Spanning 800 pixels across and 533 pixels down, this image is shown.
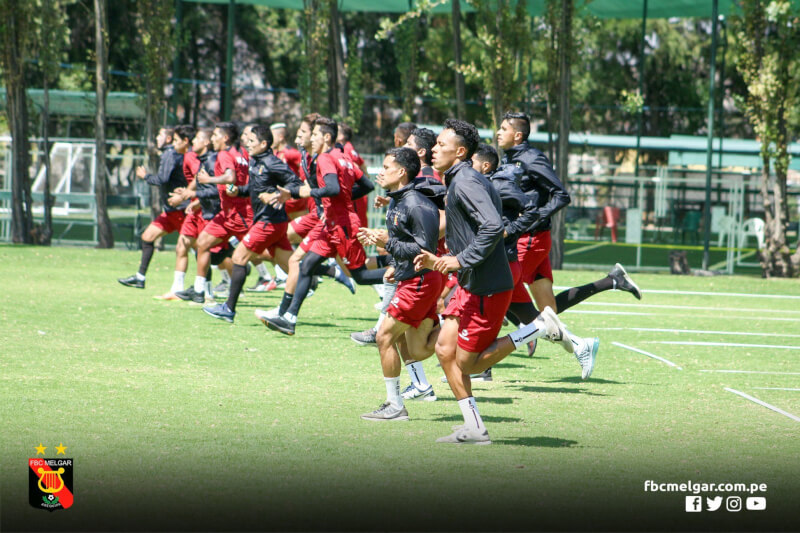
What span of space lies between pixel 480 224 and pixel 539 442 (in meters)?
1.47

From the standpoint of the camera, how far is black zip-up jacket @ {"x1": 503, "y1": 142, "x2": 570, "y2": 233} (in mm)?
9688

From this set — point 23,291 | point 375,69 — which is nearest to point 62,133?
point 375,69

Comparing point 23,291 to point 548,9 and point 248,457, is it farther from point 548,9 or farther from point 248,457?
point 548,9

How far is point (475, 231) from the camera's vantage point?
683 centimetres

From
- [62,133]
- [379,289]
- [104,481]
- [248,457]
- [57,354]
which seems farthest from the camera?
[62,133]

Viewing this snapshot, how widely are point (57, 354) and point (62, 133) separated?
3329 cm

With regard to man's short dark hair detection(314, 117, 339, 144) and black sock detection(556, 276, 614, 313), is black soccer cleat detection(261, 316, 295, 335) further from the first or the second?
black sock detection(556, 276, 614, 313)

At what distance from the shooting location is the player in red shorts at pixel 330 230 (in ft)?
37.3

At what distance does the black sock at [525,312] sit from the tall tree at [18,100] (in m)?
18.4

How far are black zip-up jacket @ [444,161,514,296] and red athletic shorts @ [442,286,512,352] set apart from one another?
0.06m

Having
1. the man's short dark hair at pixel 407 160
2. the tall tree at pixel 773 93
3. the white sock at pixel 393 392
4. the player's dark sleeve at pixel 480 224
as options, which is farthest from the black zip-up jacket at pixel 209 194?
the tall tree at pixel 773 93

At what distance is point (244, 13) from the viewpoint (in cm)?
4759

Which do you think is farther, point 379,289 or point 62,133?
point 62,133

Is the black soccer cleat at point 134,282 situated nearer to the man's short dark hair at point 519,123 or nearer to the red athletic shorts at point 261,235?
the red athletic shorts at point 261,235
